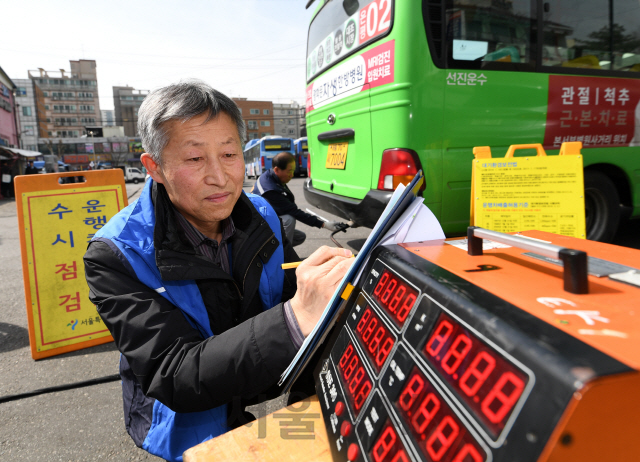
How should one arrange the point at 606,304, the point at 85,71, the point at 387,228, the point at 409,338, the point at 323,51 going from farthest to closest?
the point at 85,71 < the point at 323,51 < the point at 387,228 < the point at 409,338 < the point at 606,304

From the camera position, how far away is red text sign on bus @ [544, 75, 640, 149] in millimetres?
3633

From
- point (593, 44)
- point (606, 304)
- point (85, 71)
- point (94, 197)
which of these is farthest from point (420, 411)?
point (85, 71)

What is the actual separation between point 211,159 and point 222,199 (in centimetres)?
14

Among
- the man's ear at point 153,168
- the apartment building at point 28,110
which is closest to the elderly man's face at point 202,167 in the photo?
the man's ear at point 153,168

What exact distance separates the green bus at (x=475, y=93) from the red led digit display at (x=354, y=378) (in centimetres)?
273

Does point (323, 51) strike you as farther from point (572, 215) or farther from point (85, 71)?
point (85, 71)

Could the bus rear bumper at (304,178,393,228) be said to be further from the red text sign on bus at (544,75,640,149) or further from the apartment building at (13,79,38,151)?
the apartment building at (13,79,38,151)

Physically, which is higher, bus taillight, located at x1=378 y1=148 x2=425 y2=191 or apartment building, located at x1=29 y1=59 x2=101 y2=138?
apartment building, located at x1=29 y1=59 x2=101 y2=138

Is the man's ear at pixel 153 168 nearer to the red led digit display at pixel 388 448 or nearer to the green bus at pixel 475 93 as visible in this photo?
the red led digit display at pixel 388 448

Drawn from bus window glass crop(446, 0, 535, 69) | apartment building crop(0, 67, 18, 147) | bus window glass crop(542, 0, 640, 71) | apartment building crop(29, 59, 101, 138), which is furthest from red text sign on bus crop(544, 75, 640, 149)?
apartment building crop(29, 59, 101, 138)

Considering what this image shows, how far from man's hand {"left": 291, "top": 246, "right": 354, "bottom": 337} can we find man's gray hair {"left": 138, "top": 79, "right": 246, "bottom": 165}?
626 mm

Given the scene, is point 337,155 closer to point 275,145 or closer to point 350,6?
point 350,6

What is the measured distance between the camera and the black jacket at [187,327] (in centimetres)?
90

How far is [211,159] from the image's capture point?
1.23 m
